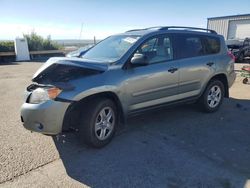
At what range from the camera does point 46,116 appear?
12.1 ft

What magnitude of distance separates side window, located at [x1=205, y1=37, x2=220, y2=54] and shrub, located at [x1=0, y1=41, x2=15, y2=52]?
18736 millimetres

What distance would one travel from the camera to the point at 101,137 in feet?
13.7

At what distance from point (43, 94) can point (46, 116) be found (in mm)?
317

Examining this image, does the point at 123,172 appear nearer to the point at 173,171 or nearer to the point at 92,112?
the point at 173,171

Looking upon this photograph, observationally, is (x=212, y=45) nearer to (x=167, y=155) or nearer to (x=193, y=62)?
(x=193, y=62)

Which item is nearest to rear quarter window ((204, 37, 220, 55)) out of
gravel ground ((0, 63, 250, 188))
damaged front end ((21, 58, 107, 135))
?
gravel ground ((0, 63, 250, 188))

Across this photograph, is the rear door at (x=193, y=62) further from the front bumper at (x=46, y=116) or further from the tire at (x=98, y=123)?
the front bumper at (x=46, y=116)

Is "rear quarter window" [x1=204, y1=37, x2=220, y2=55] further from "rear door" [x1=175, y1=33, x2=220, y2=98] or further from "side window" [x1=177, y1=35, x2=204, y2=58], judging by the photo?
"side window" [x1=177, y1=35, x2=204, y2=58]

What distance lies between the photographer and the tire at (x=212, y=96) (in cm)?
585

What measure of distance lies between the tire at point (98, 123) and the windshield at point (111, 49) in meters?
0.81

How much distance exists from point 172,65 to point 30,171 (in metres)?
2.96

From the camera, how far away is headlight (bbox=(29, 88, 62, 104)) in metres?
3.71

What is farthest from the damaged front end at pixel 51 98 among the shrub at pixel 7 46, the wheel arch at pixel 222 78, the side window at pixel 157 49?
the shrub at pixel 7 46

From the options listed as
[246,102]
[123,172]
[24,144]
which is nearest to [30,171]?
[24,144]
